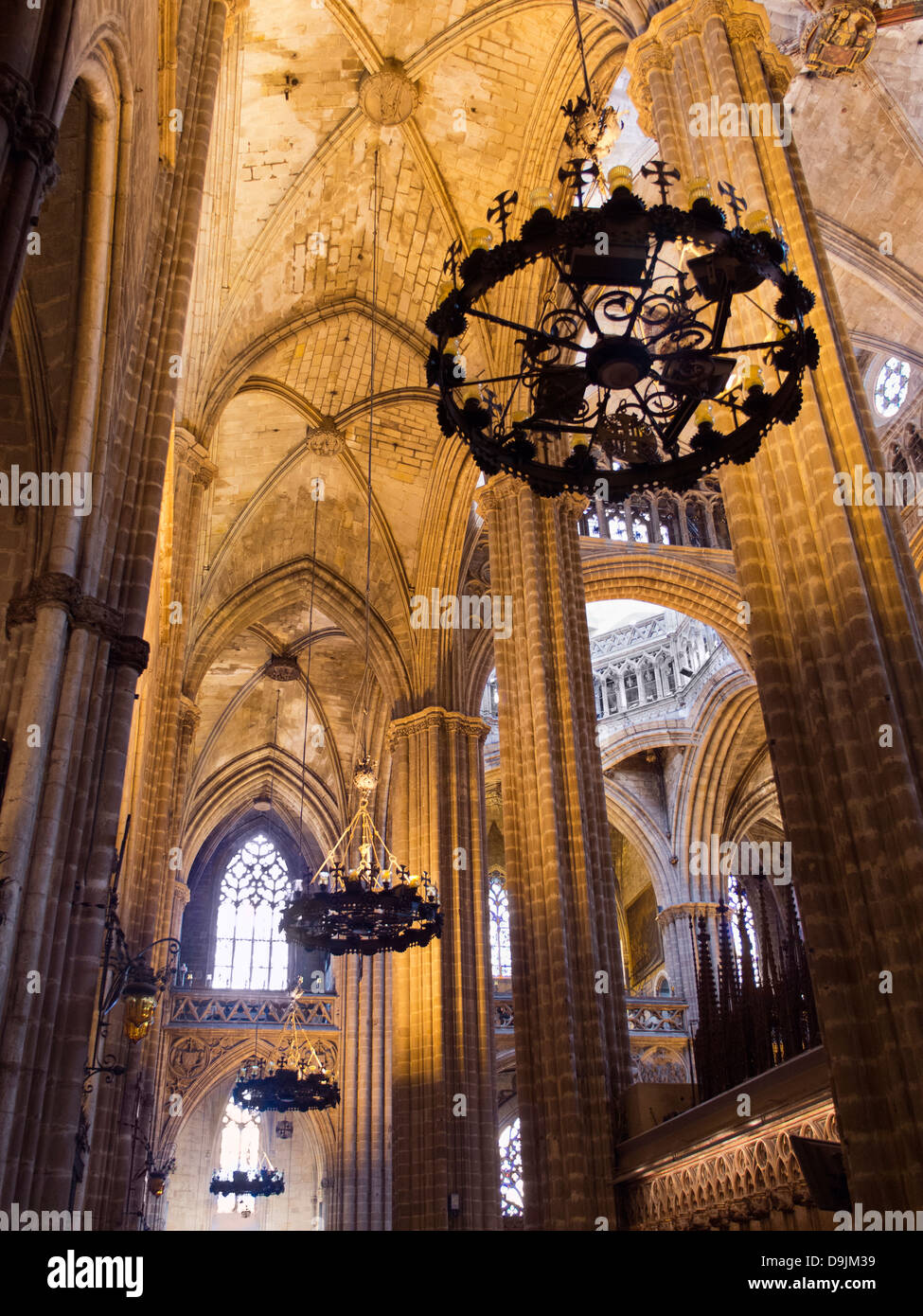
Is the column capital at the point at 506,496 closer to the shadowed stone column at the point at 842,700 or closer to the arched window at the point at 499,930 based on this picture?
the shadowed stone column at the point at 842,700

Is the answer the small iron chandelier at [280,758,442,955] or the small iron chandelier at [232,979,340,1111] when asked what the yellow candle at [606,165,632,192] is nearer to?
the small iron chandelier at [280,758,442,955]

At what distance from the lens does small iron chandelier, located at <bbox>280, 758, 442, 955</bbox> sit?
11859 mm

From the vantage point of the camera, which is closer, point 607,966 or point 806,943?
point 806,943

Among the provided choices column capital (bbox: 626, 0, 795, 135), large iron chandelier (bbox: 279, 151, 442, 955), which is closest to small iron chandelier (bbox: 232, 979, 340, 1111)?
large iron chandelier (bbox: 279, 151, 442, 955)

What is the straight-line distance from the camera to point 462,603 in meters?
Answer: 20.6

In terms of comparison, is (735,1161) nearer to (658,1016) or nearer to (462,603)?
(462,603)

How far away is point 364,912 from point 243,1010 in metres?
13.5

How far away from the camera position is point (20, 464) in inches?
319

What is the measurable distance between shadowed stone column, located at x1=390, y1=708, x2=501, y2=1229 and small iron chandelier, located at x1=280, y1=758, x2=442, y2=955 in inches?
151

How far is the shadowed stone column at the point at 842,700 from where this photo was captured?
19.1 ft

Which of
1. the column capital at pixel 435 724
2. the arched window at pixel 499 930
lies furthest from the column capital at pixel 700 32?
the arched window at pixel 499 930
